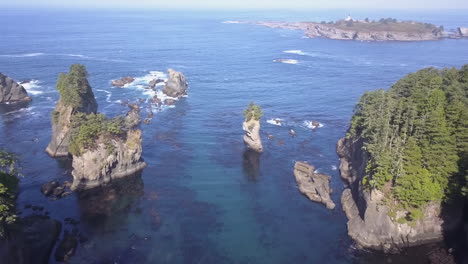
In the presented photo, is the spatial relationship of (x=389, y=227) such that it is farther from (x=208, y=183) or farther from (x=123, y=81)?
(x=123, y=81)

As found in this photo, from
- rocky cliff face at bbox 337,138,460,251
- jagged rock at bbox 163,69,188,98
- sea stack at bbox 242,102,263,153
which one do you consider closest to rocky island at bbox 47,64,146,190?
sea stack at bbox 242,102,263,153

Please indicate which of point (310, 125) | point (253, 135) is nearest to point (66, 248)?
point (253, 135)

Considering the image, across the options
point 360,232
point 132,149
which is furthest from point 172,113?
point 360,232

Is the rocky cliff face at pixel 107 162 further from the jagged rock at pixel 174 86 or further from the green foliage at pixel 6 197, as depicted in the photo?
the jagged rock at pixel 174 86

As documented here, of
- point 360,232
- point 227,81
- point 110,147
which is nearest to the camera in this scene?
point 360,232

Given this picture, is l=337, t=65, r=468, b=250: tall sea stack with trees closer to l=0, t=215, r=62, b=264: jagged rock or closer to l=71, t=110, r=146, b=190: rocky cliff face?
l=71, t=110, r=146, b=190: rocky cliff face

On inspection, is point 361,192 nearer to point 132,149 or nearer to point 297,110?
point 132,149

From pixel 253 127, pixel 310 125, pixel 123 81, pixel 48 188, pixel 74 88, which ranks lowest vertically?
pixel 48 188
